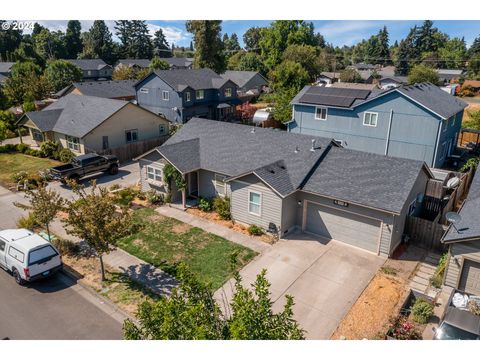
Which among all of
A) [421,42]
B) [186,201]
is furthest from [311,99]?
[421,42]

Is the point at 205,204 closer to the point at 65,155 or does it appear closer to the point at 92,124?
the point at 92,124

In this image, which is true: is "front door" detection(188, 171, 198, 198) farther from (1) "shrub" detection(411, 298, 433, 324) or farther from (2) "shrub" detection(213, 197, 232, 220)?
(1) "shrub" detection(411, 298, 433, 324)

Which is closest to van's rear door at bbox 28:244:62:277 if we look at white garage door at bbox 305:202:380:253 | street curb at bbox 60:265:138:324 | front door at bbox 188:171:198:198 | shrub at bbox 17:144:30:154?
street curb at bbox 60:265:138:324

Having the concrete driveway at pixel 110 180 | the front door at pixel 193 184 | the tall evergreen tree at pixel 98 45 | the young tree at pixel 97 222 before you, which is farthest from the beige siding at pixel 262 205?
the tall evergreen tree at pixel 98 45

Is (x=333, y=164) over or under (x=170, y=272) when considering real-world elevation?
over

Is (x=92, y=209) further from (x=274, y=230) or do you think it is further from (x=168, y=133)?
(x=168, y=133)

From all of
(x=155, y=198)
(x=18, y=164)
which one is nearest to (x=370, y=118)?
(x=155, y=198)
